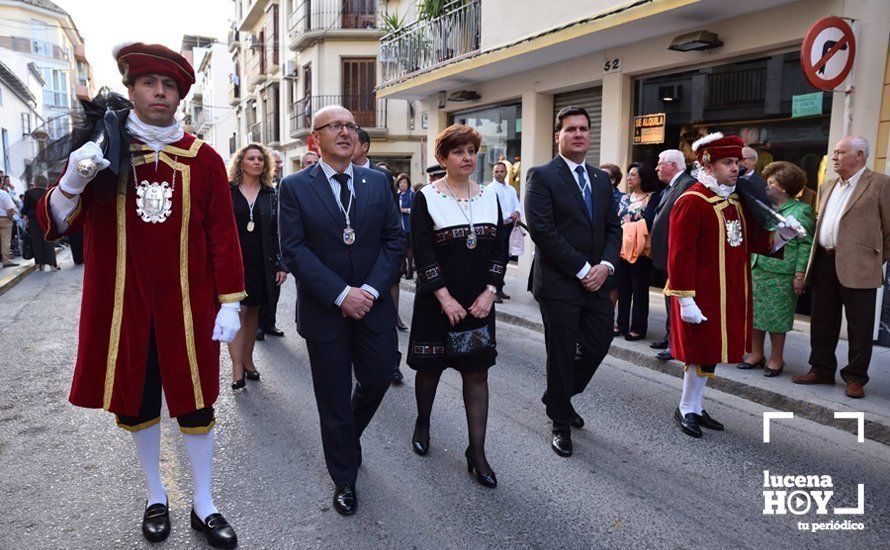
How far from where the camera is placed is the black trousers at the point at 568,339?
13.8 feet

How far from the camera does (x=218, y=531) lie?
3082mm

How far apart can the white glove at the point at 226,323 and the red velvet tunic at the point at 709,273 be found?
111 inches

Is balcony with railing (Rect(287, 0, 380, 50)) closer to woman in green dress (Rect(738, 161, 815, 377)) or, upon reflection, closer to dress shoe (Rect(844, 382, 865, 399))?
woman in green dress (Rect(738, 161, 815, 377))

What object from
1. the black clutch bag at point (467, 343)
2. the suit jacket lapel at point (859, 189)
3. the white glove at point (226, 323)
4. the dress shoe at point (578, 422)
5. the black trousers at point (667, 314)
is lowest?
the dress shoe at point (578, 422)

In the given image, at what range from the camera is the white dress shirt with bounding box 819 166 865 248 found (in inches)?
214

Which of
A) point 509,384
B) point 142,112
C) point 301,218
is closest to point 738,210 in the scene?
point 509,384

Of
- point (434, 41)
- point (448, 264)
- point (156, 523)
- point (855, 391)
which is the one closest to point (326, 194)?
point (448, 264)

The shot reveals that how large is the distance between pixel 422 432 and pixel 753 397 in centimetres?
306

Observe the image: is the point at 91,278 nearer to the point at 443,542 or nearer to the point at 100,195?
the point at 100,195

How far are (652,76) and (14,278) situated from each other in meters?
12.6

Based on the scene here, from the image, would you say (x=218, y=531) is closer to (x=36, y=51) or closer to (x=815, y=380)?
(x=815, y=380)

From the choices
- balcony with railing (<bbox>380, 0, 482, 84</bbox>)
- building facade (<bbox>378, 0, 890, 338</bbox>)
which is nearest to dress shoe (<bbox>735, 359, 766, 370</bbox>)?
building facade (<bbox>378, 0, 890, 338</bbox>)

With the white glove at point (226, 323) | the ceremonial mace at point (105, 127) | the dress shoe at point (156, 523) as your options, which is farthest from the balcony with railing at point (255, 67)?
the dress shoe at point (156, 523)

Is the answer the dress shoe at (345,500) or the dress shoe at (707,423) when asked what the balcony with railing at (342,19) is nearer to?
the dress shoe at (707,423)
